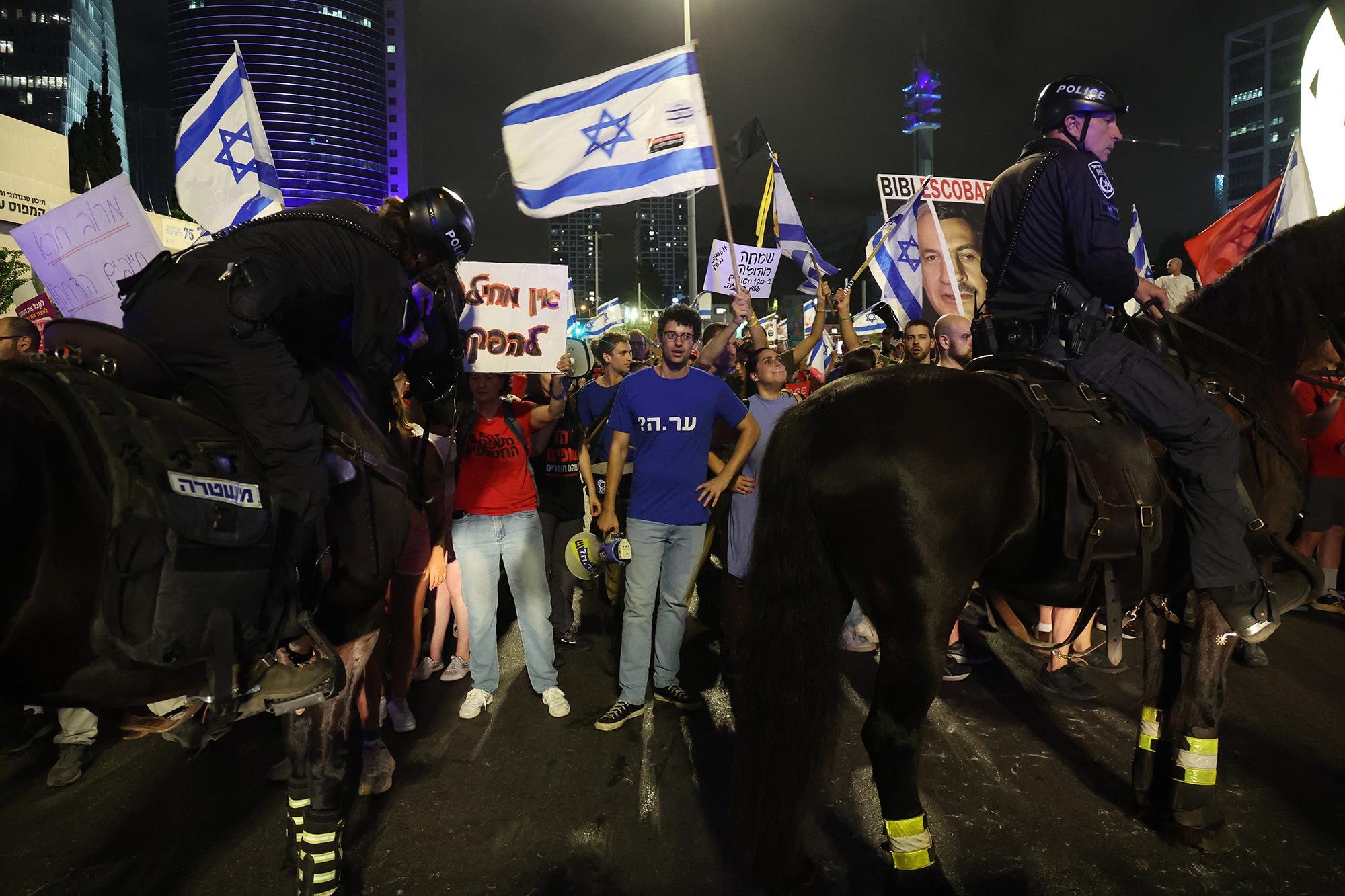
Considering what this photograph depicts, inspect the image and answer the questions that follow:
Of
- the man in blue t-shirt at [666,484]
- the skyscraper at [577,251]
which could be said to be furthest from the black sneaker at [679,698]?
the skyscraper at [577,251]

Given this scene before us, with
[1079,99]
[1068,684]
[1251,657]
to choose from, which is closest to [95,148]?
[1079,99]

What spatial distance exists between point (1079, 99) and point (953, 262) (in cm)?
506

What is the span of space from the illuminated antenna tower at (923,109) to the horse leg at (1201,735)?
79715mm

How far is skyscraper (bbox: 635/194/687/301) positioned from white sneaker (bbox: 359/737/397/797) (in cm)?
7791

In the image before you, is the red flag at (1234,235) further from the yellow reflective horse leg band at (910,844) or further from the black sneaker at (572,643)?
the yellow reflective horse leg band at (910,844)

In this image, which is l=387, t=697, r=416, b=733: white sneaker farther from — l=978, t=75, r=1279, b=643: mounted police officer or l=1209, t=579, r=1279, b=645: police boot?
l=1209, t=579, r=1279, b=645: police boot

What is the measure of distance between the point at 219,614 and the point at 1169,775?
4119 millimetres

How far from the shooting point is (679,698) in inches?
204

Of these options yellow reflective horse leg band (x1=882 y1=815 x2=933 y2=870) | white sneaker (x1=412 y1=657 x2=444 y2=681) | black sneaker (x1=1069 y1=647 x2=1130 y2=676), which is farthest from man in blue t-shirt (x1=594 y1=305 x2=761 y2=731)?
black sneaker (x1=1069 y1=647 x2=1130 y2=676)

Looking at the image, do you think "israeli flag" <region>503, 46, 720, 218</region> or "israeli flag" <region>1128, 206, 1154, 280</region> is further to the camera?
"israeli flag" <region>1128, 206, 1154, 280</region>

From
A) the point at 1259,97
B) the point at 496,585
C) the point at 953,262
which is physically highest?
the point at 1259,97

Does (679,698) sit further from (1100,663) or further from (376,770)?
(1100,663)

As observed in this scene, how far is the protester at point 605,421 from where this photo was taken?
20.7ft

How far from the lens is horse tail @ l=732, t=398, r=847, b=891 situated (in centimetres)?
305
